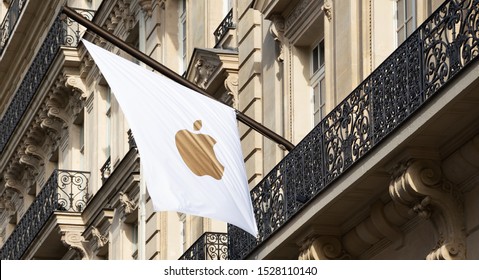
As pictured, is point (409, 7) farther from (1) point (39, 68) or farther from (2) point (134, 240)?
(1) point (39, 68)

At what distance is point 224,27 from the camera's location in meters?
28.3

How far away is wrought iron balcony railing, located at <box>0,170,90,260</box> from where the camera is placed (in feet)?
120

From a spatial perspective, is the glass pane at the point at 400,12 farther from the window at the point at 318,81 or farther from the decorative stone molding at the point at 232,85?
the decorative stone molding at the point at 232,85

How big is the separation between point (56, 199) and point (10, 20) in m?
9.15

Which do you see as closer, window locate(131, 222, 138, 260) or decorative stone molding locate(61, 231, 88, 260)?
window locate(131, 222, 138, 260)

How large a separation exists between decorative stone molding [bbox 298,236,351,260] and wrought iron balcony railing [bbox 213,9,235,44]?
630cm

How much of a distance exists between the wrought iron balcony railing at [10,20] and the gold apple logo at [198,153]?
21.7 metres

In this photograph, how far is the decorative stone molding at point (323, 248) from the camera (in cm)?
2227

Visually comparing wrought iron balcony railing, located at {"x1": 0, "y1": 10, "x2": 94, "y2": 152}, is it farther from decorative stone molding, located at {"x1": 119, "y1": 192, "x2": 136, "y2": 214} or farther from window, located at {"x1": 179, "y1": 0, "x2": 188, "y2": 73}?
window, located at {"x1": 179, "y1": 0, "x2": 188, "y2": 73}

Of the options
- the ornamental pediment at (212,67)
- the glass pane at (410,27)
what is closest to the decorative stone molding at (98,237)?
the ornamental pediment at (212,67)

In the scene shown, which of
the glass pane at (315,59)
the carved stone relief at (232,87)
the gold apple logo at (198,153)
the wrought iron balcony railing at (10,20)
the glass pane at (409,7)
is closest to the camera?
the gold apple logo at (198,153)

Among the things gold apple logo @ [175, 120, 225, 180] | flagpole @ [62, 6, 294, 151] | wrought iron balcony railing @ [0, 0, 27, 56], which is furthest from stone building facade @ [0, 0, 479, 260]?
wrought iron balcony railing @ [0, 0, 27, 56]

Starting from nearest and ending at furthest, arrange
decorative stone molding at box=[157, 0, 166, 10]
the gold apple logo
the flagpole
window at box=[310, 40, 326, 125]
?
the gold apple logo, the flagpole, window at box=[310, 40, 326, 125], decorative stone molding at box=[157, 0, 166, 10]
